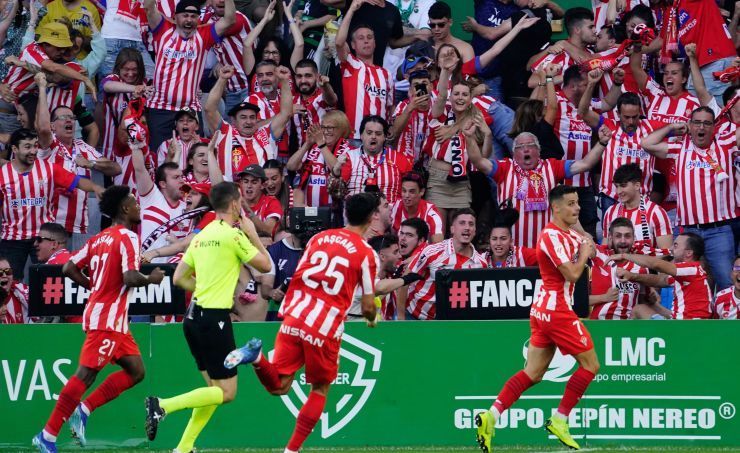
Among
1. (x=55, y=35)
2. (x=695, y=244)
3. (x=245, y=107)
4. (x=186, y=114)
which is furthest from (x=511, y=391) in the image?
(x=55, y=35)

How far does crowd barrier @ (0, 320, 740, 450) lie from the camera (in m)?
11.9

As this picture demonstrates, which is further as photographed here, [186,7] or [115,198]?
[186,7]

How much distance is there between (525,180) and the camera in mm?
14547

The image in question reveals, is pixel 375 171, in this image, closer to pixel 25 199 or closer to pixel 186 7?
pixel 186 7

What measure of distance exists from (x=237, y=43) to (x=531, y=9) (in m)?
3.88

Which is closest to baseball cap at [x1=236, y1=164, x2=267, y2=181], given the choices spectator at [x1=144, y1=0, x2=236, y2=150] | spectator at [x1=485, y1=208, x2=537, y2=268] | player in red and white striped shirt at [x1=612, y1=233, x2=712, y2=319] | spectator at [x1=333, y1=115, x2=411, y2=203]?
spectator at [x1=333, y1=115, x2=411, y2=203]

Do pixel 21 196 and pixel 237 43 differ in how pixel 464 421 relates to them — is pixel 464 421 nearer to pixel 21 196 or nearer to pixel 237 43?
pixel 21 196

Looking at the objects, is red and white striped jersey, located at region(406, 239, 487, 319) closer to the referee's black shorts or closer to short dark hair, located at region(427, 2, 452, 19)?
the referee's black shorts

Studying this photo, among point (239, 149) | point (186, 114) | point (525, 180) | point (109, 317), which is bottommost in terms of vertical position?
point (109, 317)

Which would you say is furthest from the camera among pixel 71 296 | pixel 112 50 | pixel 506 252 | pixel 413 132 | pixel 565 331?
pixel 112 50

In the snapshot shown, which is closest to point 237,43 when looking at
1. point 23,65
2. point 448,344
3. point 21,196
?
point 23,65

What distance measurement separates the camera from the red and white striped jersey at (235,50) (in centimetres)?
1658

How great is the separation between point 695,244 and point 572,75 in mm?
3645

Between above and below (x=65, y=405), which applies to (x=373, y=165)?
above
